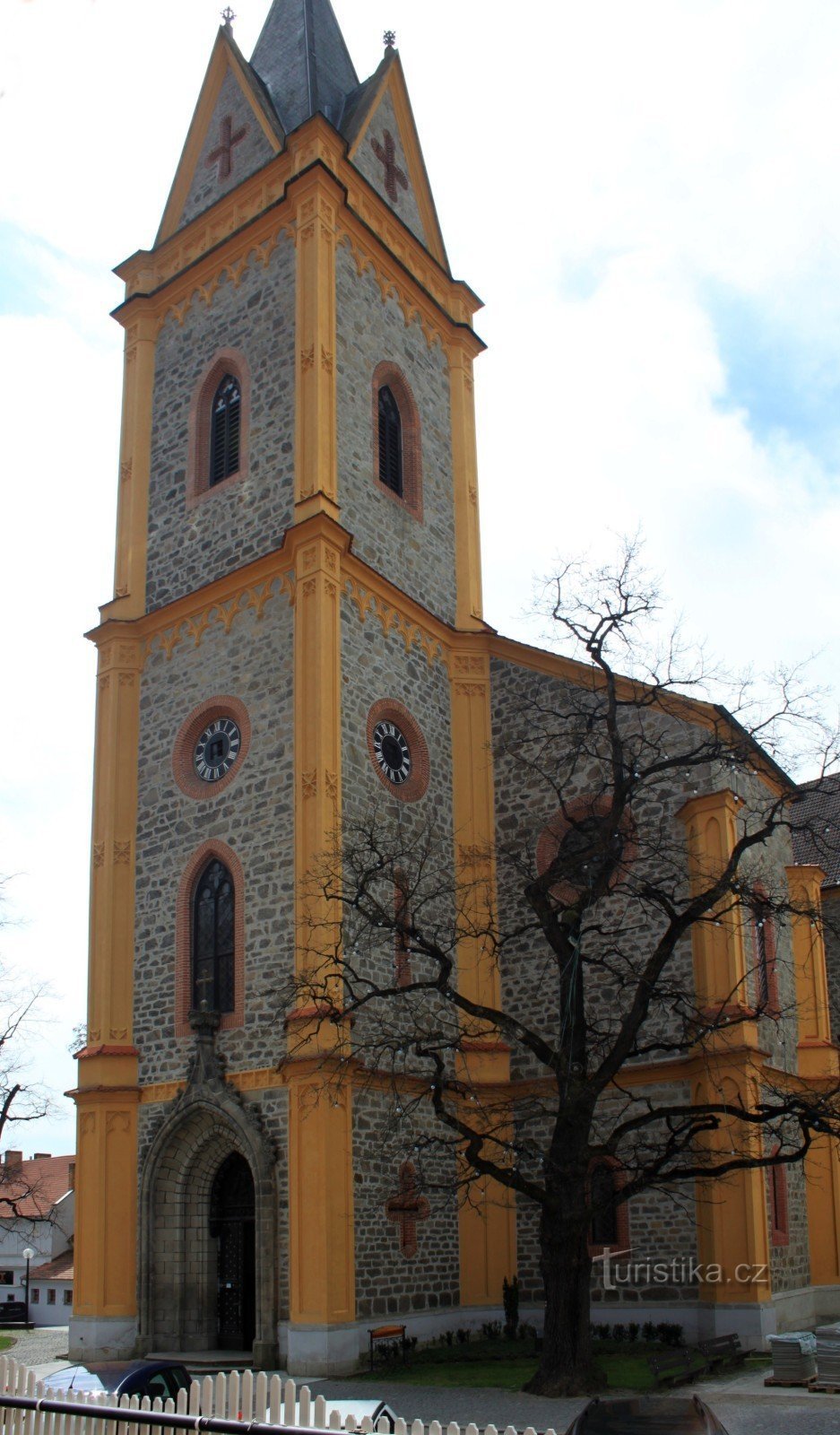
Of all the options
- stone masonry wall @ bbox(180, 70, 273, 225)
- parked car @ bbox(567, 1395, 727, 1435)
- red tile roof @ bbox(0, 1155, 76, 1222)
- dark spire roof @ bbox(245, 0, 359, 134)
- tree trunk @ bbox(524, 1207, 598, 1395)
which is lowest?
red tile roof @ bbox(0, 1155, 76, 1222)

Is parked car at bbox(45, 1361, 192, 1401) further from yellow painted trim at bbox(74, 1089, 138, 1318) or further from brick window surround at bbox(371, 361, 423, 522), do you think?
brick window surround at bbox(371, 361, 423, 522)

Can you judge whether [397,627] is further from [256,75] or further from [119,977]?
[256,75]

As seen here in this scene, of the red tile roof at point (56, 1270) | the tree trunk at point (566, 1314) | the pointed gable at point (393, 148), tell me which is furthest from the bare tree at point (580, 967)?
the red tile roof at point (56, 1270)

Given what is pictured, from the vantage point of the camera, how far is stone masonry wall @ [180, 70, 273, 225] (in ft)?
90.4

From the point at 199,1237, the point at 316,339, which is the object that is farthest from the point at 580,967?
the point at 316,339

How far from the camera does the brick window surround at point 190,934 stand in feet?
69.3

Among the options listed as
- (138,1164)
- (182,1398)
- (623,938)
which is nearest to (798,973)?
(623,938)

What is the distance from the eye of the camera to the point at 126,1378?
1141cm

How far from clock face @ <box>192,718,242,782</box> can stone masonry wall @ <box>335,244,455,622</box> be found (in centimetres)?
401

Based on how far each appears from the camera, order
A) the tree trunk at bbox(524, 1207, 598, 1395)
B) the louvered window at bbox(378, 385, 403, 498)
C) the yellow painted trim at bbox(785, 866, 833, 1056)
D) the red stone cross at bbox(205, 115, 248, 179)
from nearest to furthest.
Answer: the tree trunk at bbox(524, 1207, 598, 1395) < the yellow painted trim at bbox(785, 866, 833, 1056) < the louvered window at bbox(378, 385, 403, 498) < the red stone cross at bbox(205, 115, 248, 179)

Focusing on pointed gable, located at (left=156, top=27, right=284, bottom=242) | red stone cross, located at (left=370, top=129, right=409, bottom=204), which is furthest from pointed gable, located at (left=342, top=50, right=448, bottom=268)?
pointed gable, located at (left=156, top=27, right=284, bottom=242)

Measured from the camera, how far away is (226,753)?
2295 centimetres

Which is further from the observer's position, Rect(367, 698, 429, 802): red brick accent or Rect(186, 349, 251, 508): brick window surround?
Rect(186, 349, 251, 508): brick window surround

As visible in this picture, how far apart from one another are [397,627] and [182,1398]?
16.8 meters
